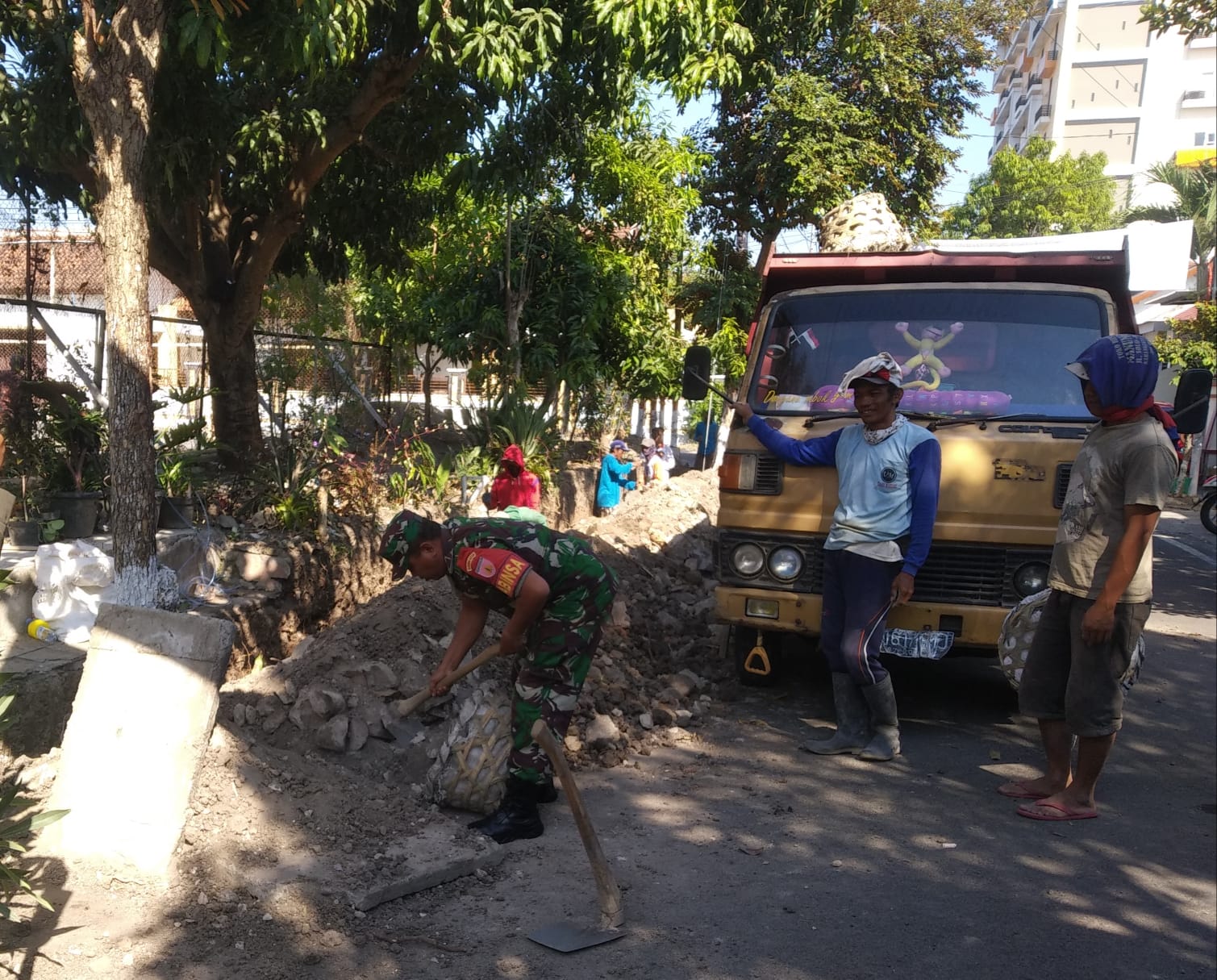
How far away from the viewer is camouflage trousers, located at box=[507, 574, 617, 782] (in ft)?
13.7

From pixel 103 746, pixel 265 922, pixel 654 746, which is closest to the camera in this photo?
pixel 265 922

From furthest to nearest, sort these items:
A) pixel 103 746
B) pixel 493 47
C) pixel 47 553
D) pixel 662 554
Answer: pixel 662 554 < pixel 493 47 < pixel 47 553 < pixel 103 746

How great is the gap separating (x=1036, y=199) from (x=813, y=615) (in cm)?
3998

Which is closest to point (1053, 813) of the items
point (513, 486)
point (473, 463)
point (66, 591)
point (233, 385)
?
point (66, 591)

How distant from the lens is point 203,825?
12.1 ft

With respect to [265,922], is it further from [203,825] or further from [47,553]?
→ [47,553]

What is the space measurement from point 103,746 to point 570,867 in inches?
67.8

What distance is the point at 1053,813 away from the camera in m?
4.45

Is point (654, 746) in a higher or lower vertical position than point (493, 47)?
lower

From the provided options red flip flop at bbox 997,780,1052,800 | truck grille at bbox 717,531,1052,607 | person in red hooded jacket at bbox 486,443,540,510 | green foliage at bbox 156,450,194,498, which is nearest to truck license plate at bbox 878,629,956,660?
truck grille at bbox 717,531,1052,607

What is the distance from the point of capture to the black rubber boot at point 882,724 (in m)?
5.13

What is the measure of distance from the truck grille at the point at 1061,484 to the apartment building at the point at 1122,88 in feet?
211

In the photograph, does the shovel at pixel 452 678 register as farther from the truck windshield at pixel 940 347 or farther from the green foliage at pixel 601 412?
the green foliage at pixel 601 412

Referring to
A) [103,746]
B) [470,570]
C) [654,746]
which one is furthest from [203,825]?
[654,746]
